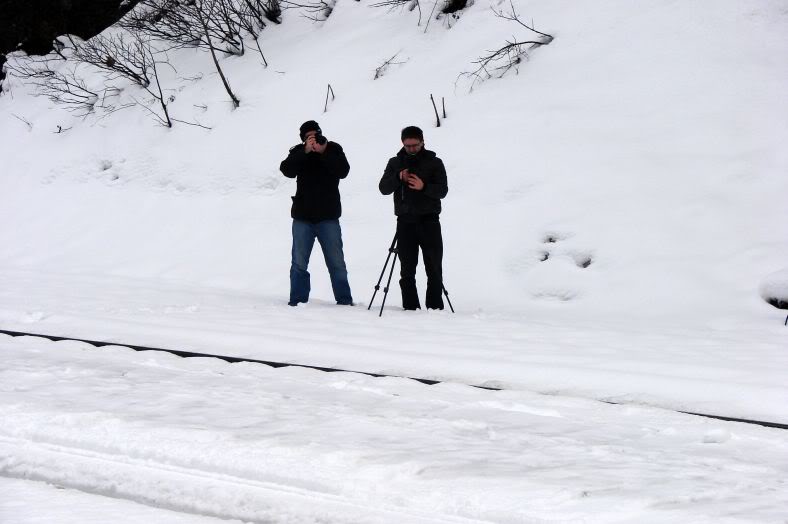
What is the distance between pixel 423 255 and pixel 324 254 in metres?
0.95

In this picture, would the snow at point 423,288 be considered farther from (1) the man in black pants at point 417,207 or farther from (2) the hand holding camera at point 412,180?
(2) the hand holding camera at point 412,180

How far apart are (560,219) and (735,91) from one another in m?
2.70

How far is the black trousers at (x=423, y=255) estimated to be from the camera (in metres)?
7.18

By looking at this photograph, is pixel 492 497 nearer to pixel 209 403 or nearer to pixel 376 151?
pixel 209 403

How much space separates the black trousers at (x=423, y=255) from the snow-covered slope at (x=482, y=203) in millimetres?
430

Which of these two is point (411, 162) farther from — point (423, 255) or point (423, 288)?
point (423, 288)

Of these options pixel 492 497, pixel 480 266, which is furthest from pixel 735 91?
pixel 492 497

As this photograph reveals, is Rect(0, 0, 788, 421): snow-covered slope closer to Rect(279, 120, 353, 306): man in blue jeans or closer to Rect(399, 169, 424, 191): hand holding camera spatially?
Rect(279, 120, 353, 306): man in blue jeans

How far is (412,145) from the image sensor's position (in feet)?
23.4

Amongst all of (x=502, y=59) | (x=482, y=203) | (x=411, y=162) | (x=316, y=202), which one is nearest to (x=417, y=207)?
(x=411, y=162)

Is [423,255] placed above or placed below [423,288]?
above

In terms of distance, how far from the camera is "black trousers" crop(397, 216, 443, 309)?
718cm

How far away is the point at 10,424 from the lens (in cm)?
335

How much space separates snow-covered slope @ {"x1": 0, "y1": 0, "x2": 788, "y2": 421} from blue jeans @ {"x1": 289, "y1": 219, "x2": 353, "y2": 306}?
357mm
